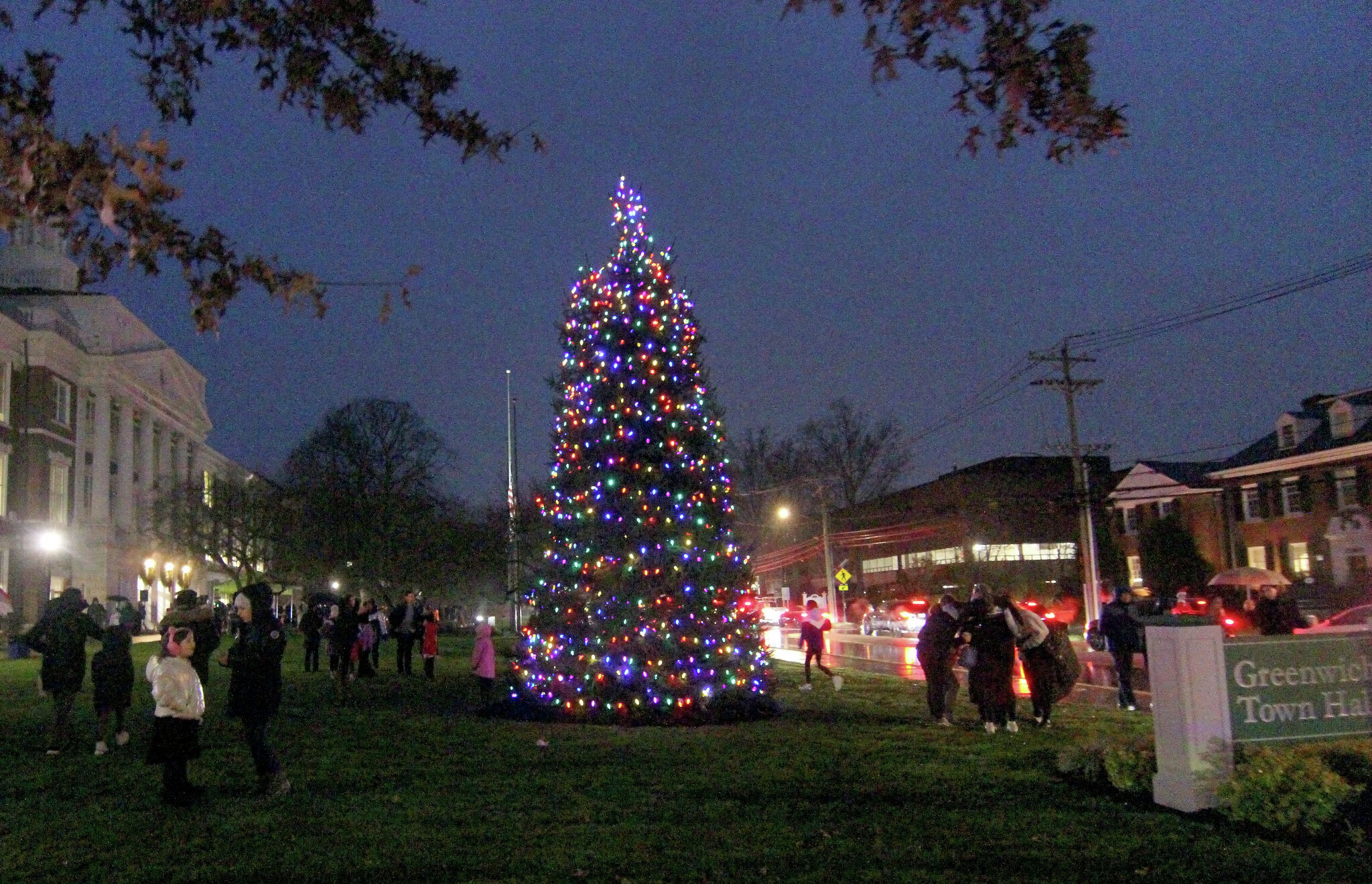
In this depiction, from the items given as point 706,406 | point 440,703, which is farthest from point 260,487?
point 706,406

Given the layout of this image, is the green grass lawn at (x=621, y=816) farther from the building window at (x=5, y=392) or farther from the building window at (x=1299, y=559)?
the building window at (x=5, y=392)

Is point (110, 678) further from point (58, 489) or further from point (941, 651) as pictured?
point (58, 489)

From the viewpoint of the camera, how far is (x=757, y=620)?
1512cm

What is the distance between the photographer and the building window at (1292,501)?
161 feet

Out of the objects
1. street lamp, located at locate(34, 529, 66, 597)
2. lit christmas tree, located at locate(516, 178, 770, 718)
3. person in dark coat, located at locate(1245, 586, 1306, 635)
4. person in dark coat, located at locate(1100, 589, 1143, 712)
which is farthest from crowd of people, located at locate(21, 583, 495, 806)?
street lamp, located at locate(34, 529, 66, 597)

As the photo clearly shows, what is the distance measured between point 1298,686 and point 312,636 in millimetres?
18999

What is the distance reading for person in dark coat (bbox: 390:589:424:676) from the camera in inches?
926

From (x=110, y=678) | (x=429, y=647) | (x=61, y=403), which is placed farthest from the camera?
(x=61, y=403)

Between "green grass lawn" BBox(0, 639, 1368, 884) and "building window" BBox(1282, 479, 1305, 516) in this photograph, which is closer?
"green grass lawn" BBox(0, 639, 1368, 884)

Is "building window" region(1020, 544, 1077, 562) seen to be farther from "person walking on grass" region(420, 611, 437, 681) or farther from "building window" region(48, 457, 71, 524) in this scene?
"person walking on grass" region(420, 611, 437, 681)

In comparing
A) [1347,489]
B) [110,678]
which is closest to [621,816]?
[110,678]

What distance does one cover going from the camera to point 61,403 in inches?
2117

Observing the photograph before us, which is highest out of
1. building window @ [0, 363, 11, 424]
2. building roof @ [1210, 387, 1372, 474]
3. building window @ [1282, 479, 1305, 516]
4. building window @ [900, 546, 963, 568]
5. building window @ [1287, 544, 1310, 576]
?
building window @ [0, 363, 11, 424]

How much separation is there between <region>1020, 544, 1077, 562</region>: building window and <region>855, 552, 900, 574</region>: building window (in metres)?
8.55
